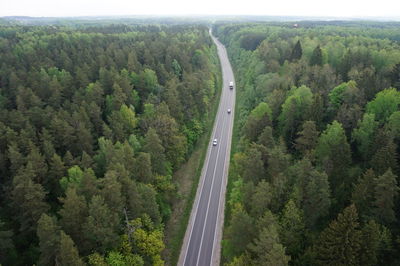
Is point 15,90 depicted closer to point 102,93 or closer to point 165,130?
point 102,93

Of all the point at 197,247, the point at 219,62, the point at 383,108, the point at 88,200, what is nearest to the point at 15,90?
the point at 88,200

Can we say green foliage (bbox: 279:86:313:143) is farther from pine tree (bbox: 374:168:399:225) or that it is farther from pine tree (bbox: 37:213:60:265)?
pine tree (bbox: 37:213:60:265)

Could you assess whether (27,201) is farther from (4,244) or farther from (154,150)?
(154,150)

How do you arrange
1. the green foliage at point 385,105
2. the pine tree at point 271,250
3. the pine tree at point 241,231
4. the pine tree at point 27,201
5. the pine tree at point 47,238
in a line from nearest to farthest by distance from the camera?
the pine tree at point 271,250
the pine tree at point 47,238
the pine tree at point 241,231
the pine tree at point 27,201
the green foliage at point 385,105

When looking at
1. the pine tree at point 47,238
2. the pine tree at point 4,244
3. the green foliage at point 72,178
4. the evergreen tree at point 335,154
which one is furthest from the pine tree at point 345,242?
the pine tree at point 4,244

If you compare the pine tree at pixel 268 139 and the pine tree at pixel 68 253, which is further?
the pine tree at pixel 268 139

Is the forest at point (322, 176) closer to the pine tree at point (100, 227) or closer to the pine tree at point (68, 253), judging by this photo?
the pine tree at point (100, 227)

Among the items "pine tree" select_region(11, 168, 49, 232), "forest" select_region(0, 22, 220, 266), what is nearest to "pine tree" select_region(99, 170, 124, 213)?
"forest" select_region(0, 22, 220, 266)
